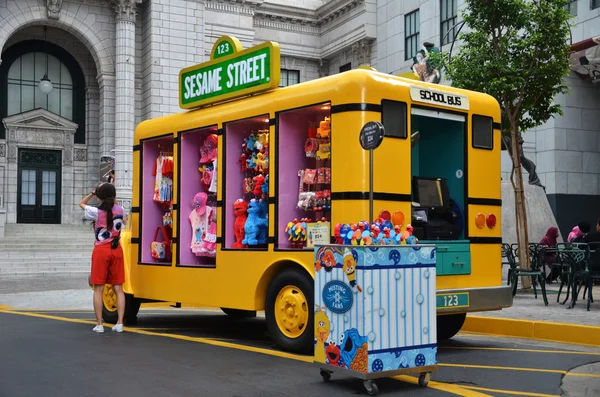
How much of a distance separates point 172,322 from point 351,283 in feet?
18.6

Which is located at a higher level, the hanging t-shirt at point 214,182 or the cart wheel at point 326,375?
the hanging t-shirt at point 214,182

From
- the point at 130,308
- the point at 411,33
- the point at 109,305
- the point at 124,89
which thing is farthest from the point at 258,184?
the point at 411,33

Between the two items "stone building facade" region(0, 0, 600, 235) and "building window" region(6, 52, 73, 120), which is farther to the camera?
"building window" region(6, 52, 73, 120)

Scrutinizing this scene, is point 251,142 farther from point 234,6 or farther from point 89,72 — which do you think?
point 234,6

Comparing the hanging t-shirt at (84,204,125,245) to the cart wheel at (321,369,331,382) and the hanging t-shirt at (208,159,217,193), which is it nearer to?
the hanging t-shirt at (208,159,217,193)

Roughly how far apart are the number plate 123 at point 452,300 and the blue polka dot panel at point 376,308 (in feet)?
4.33

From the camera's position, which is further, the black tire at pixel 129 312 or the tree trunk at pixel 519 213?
the tree trunk at pixel 519 213

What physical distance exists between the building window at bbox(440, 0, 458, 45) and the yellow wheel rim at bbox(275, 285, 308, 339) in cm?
2368

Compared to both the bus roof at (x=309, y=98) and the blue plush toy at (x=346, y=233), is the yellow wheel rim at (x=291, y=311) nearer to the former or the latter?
the blue plush toy at (x=346, y=233)

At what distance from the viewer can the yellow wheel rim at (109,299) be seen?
10122 mm

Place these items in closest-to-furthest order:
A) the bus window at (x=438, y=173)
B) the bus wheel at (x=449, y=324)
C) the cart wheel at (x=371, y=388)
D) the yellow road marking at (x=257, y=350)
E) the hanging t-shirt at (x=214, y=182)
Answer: the cart wheel at (x=371, y=388)
the yellow road marking at (x=257, y=350)
the bus window at (x=438, y=173)
the bus wheel at (x=449, y=324)
the hanging t-shirt at (x=214, y=182)

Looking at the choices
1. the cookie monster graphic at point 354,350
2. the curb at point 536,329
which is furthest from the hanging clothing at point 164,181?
the cookie monster graphic at point 354,350

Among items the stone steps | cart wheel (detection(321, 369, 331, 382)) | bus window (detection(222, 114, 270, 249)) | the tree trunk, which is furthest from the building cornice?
cart wheel (detection(321, 369, 331, 382))

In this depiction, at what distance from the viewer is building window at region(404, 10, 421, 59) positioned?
106 feet
